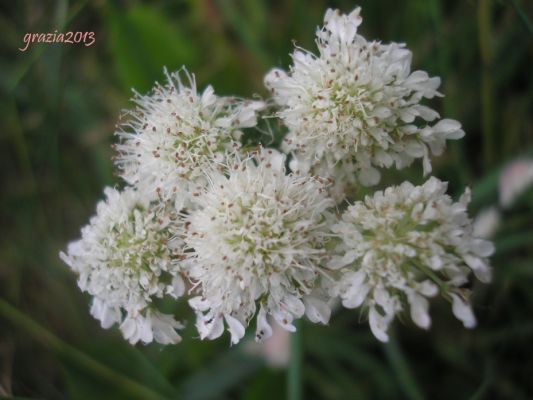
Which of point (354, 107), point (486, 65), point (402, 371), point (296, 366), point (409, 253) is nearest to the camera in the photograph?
point (409, 253)

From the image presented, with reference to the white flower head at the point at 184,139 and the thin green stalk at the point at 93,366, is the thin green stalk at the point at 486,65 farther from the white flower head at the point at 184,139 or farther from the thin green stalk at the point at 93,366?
the thin green stalk at the point at 93,366

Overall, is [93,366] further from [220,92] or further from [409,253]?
[409,253]

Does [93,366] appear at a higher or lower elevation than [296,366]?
higher

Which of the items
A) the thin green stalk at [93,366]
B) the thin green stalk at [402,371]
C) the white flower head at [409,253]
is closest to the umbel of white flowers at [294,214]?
the white flower head at [409,253]

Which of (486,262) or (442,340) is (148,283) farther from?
(442,340)

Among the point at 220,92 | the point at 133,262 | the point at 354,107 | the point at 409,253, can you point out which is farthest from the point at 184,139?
the point at 220,92

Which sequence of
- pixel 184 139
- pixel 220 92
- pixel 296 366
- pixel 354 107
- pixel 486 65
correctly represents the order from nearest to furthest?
pixel 354 107, pixel 184 139, pixel 296 366, pixel 486 65, pixel 220 92

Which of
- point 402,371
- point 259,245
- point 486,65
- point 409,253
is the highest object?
point 486,65

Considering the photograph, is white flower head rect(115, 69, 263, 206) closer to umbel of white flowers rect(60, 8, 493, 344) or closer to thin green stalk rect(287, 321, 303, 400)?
umbel of white flowers rect(60, 8, 493, 344)
